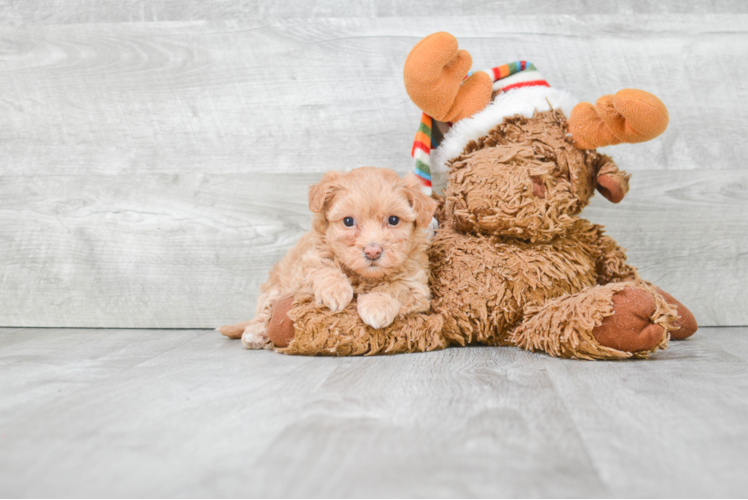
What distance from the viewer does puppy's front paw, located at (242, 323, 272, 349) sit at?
1.28 m

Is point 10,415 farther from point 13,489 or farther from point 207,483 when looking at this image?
point 207,483

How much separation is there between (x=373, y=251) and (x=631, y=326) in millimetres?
492

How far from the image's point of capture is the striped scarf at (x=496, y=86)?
1.29 m


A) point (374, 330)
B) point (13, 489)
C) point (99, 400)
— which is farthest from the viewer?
point (374, 330)

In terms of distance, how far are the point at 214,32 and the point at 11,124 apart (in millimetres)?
666

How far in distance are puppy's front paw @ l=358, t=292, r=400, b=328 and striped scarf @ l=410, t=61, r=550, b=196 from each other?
303 mm

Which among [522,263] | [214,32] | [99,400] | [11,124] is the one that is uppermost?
[214,32]

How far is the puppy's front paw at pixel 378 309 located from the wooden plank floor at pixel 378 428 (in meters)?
0.08

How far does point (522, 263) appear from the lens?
3.90 ft

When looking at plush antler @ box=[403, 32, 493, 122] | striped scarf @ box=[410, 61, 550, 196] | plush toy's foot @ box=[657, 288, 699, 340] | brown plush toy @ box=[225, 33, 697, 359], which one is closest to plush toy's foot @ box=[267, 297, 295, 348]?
brown plush toy @ box=[225, 33, 697, 359]

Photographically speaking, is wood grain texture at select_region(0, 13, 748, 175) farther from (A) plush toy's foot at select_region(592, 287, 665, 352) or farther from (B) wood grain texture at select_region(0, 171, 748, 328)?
(A) plush toy's foot at select_region(592, 287, 665, 352)

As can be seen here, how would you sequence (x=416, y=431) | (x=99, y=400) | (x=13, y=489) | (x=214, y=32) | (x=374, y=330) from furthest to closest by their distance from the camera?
1. (x=214, y=32)
2. (x=374, y=330)
3. (x=99, y=400)
4. (x=416, y=431)
5. (x=13, y=489)

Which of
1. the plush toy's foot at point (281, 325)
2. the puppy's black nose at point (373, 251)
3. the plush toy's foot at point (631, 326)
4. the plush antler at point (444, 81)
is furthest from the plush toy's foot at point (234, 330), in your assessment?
the plush toy's foot at point (631, 326)

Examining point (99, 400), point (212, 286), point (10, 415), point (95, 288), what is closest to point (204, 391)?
point (99, 400)
